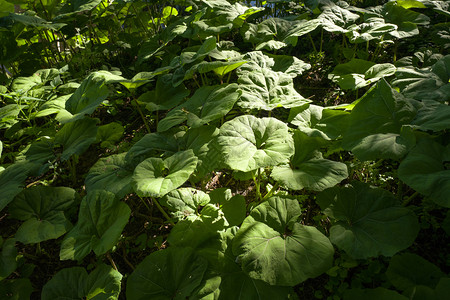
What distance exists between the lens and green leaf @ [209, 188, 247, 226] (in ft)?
5.28

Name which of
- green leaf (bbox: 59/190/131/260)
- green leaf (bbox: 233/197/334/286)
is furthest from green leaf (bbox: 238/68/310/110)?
green leaf (bbox: 59/190/131/260)

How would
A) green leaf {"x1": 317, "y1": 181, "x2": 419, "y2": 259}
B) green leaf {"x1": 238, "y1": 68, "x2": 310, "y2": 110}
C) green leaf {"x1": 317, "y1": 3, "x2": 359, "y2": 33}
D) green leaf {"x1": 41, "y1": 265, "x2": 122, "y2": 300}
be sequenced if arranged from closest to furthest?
green leaf {"x1": 317, "y1": 181, "x2": 419, "y2": 259}, green leaf {"x1": 41, "y1": 265, "x2": 122, "y2": 300}, green leaf {"x1": 238, "y1": 68, "x2": 310, "y2": 110}, green leaf {"x1": 317, "y1": 3, "x2": 359, "y2": 33}

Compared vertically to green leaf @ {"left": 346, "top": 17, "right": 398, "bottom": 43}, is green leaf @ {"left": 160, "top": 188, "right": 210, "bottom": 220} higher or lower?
lower

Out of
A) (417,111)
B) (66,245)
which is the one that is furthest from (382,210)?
(66,245)

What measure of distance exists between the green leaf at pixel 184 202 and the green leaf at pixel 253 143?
9.5 inches

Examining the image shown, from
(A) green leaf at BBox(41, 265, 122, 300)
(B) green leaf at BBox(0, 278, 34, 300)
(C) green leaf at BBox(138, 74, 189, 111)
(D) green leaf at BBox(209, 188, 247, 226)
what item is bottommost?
(B) green leaf at BBox(0, 278, 34, 300)

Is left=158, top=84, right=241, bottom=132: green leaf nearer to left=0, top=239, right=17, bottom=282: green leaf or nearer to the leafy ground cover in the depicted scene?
the leafy ground cover

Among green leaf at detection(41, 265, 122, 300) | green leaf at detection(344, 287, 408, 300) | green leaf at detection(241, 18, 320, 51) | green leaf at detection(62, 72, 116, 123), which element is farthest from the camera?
green leaf at detection(241, 18, 320, 51)

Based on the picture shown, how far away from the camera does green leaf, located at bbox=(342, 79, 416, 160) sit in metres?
1.42

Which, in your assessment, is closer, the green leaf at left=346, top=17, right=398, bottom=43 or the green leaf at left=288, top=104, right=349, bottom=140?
the green leaf at left=288, top=104, right=349, bottom=140

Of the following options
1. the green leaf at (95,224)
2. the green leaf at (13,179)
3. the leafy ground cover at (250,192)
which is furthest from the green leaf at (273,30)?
the green leaf at (13,179)

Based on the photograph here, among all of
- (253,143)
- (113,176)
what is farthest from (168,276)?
(253,143)

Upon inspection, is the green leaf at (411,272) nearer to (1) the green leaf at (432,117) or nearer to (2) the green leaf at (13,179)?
(1) the green leaf at (432,117)

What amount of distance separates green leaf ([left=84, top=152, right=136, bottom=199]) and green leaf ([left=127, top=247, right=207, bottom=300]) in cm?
43
